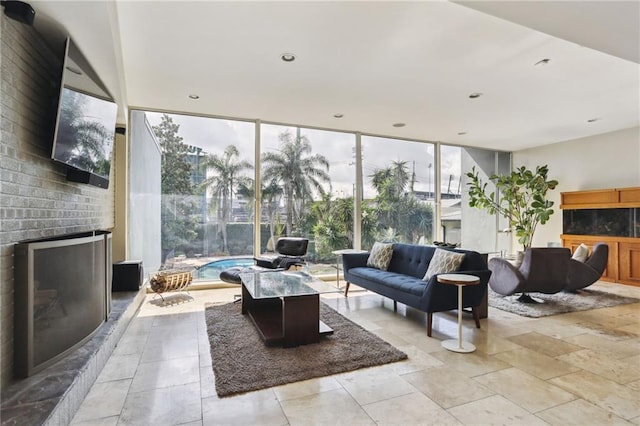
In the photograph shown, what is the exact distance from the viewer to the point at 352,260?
4.90 m

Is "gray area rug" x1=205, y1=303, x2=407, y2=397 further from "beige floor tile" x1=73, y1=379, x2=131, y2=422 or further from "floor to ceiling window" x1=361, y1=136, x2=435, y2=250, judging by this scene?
"floor to ceiling window" x1=361, y1=136, x2=435, y2=250

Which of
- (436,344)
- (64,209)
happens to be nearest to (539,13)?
(436,344)

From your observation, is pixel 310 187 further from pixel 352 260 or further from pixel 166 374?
pixel 166 374

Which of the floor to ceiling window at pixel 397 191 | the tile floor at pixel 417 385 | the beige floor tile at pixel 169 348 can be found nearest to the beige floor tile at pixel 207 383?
the tile floor at pixel 417 385

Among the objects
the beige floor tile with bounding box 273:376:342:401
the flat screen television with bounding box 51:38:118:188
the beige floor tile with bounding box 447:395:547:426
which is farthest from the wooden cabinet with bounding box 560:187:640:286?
the flat screen television with bounding box 51:38:118:188

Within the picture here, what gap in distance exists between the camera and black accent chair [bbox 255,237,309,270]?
16.4ft

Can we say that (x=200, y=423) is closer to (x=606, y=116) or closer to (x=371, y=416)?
(x=371, y=416)

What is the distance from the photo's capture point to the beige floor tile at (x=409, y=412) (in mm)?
1956

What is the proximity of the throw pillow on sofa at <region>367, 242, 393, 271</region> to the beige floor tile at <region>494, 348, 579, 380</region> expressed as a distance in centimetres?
193

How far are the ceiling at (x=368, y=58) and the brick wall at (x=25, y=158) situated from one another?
23 centimetres

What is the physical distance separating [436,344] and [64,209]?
3284 millimetres

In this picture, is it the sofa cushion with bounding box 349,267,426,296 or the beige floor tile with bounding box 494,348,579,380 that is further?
the sofa cushion with bounding box 349,267,426,296

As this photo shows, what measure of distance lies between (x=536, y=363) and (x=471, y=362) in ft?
1.68

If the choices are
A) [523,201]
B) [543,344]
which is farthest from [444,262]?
[523,201]
